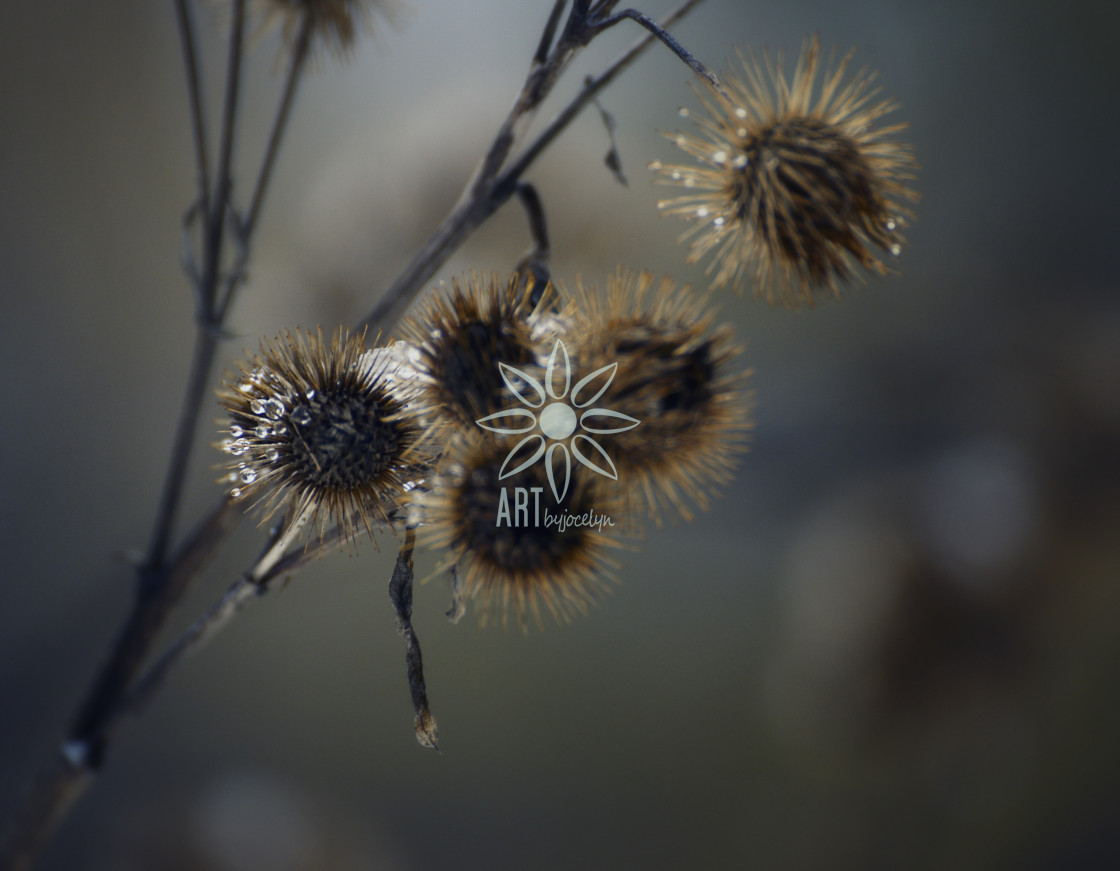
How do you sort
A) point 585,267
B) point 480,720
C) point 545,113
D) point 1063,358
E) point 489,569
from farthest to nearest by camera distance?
1. point 480,720
2. point 1063,358
3. point 545,113
4. point 585,267
5. point 489,569

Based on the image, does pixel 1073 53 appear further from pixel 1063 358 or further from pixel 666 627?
pixel 666 627

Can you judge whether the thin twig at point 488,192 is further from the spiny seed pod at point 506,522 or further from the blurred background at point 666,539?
the blurred background at point 666,539

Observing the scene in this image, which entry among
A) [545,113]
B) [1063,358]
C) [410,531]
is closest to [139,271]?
[545,113]

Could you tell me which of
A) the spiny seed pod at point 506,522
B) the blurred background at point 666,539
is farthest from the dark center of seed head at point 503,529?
the blurred background at point 666,539

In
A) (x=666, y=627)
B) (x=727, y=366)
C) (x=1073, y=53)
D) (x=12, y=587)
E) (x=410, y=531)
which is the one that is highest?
(x=1073, y=53)

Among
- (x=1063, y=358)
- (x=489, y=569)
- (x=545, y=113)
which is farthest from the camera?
(x=1063, y=358)

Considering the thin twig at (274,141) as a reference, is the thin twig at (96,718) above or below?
below

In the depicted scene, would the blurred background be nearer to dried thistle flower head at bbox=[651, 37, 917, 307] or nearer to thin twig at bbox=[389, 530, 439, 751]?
dried thistle flower head at bbox=[651, 37, 917, 307]
